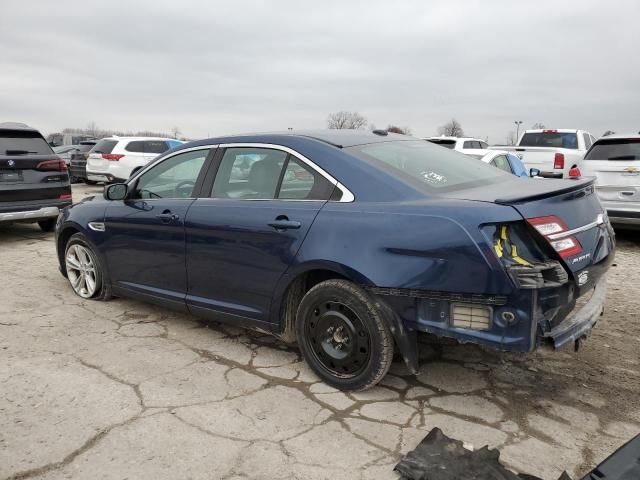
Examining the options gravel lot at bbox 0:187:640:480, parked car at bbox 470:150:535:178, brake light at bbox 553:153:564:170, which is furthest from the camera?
brake light at bbox 553:153:564:170

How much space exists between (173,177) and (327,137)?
146 cm

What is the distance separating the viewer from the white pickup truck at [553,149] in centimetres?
1169

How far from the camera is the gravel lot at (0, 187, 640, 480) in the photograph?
2553mm

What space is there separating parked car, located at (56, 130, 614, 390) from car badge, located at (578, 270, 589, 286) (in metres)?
0.01

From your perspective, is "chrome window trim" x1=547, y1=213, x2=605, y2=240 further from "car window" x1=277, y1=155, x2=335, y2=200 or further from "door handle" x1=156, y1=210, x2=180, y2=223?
"door handle" x1=156, y1=210, x2=180, y2=223

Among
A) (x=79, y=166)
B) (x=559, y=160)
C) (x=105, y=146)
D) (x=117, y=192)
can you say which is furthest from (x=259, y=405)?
(x=79, y=166)

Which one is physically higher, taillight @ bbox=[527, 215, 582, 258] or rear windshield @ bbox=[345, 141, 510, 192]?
rear windshield @ bbox=[345, 141, 510, 192]

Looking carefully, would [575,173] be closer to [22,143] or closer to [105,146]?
[22,143]

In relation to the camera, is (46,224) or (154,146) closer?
(46,224)

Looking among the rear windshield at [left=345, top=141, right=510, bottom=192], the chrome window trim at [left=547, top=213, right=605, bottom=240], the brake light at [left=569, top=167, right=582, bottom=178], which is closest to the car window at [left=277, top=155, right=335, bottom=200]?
the rear windshield at [left=345, top=141, right=510, bottom=192]

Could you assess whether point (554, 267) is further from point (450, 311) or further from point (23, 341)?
point (23, 341)

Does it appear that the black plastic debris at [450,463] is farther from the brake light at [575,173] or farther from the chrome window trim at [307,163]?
the brake light at [575,173]

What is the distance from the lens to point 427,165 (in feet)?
11.4

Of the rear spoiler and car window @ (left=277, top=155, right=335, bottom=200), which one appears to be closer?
the rear spoiler
